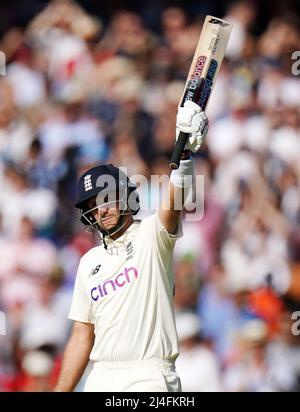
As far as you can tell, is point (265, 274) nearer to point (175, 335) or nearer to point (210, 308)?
point (210, 308)

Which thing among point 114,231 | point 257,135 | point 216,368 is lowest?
point 216,368

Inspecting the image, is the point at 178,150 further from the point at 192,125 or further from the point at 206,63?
the point at 206,63

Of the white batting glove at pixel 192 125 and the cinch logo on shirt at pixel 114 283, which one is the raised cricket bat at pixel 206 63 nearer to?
the white batting glove at pixel 192 125

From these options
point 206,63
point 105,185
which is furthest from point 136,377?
point 206,63

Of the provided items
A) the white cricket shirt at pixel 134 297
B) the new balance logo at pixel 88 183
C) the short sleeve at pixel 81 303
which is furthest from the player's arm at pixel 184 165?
the short sleeve at pixel 81 303

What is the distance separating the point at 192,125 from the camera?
12.2 ft

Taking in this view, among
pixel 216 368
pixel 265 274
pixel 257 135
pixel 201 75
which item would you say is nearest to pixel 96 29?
pixel 257 135

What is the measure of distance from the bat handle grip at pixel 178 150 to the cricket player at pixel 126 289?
28mm

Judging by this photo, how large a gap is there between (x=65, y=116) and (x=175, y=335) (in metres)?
4.31

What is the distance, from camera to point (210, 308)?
267 inches

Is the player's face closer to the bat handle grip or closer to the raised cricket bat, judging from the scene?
the bat handle grip

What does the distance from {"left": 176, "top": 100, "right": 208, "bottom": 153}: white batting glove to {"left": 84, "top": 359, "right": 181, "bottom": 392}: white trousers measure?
99cm

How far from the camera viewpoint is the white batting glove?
3.73 meters

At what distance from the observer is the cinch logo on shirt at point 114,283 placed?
392cm
